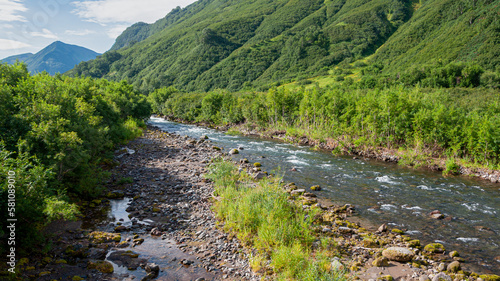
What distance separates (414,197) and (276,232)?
42.8 ft

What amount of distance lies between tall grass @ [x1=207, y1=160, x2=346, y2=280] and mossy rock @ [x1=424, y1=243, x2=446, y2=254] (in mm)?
4911

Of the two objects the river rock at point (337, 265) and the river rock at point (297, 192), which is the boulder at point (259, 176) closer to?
the river rock at point (297, 192)

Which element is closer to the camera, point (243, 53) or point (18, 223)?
point (18, 223)

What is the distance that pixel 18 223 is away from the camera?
8797 millimetres

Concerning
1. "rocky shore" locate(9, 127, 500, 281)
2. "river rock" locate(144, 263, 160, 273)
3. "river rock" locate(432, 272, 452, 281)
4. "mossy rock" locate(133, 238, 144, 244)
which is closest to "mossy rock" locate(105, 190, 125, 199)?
"rocky shore" locate(9, 127, 500, 281)

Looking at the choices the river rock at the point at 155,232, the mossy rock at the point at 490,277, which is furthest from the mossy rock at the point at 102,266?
the mossy rock at the point at 490,277

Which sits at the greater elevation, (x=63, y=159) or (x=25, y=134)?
(x=25, y=134)

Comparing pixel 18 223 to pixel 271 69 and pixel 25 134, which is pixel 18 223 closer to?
pixel 25 134

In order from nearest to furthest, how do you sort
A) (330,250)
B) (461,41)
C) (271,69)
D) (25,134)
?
(330,250) → (25,134) → (461,41) → (271,69)

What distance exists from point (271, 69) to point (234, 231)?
163168mm

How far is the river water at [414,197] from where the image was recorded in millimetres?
12445

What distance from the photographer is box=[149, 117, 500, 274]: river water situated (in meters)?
12.4

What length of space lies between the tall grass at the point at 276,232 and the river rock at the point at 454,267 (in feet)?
15.0

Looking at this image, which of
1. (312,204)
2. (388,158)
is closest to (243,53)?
(388,158)
